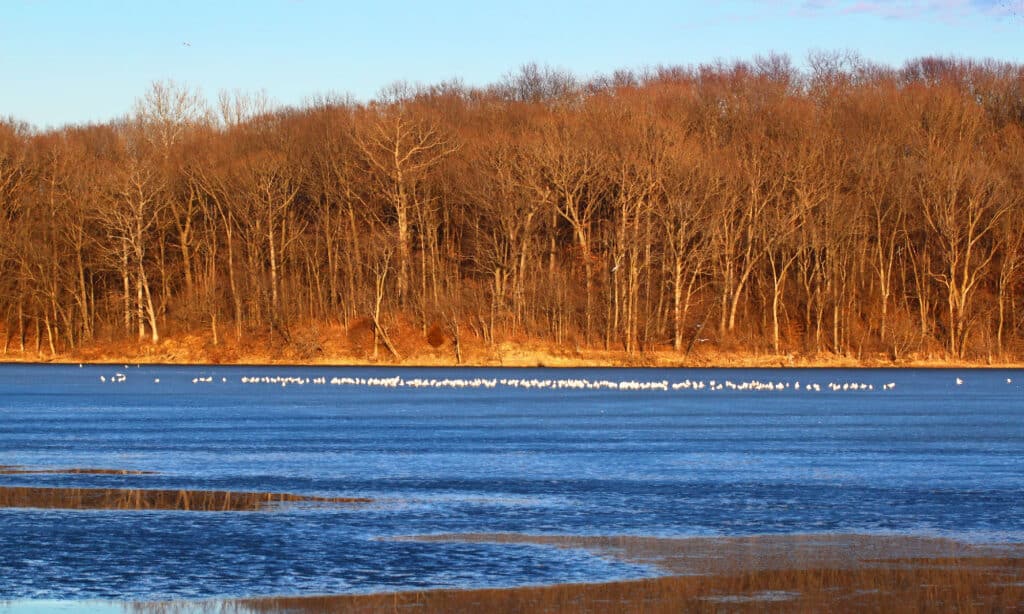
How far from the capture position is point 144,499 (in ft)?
66.4

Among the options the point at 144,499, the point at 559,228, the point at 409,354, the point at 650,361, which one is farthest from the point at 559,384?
the point at 144,499

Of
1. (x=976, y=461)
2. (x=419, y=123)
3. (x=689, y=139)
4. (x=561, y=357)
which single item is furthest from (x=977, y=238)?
(x=976, y=461)

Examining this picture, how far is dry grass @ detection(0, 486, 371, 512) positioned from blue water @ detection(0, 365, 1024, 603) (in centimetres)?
67

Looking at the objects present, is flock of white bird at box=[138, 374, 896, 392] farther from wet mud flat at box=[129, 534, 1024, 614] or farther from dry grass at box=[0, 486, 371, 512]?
wet mud flat at box=[129, 534, 1024, 614]

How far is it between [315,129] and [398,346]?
2006cm

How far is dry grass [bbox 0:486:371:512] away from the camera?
19453mm

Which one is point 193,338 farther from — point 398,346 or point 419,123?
point 419,123

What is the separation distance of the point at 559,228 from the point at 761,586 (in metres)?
79.0

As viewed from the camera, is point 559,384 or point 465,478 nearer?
point 465,478

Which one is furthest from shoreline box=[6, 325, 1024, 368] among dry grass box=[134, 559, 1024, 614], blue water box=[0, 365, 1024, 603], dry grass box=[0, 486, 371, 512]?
dry grass box=[134, 559, 1024, 614]

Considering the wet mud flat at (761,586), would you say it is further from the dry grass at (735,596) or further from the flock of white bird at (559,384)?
the flock of white bird at (559,384)

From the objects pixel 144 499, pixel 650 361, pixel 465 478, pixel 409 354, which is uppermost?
pixel 409 354

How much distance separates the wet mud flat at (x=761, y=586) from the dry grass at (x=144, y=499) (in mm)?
5062

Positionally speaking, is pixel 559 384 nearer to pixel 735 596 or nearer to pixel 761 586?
pixel 761 586
